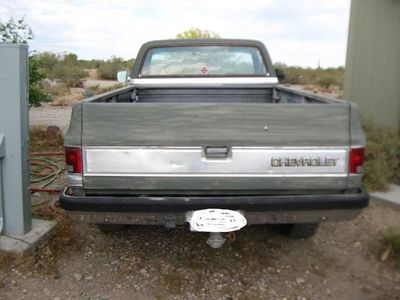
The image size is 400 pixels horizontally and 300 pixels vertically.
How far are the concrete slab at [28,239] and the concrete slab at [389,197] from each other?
136 inches

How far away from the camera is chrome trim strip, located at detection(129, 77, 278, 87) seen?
502 cm

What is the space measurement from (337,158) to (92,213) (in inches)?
63.5

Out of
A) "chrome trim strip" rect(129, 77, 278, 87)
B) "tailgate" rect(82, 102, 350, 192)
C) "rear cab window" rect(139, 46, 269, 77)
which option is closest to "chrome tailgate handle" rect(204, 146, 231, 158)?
"tailgate" rect(82, 102, 350, 192)

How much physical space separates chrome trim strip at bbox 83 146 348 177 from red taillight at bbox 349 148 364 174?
1.5 inches

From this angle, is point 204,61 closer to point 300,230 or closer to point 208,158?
point 300,230

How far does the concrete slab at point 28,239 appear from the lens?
3451mm

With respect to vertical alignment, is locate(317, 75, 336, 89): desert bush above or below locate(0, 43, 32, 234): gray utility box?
above

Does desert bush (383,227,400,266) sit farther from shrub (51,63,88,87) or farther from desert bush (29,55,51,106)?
shrub (51,63,88,87)

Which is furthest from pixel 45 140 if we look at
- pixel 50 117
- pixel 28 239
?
pixel 28 239

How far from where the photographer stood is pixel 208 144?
2701 mm

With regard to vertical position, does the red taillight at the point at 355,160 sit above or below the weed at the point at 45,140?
above

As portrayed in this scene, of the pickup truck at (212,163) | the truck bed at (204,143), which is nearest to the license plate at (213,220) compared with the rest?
the pickup truck at (212,163)

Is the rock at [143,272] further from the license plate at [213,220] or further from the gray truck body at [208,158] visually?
the license plate at [213,220]

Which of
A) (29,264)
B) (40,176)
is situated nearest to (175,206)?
(29,264)
